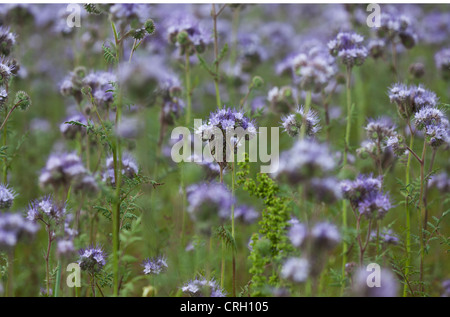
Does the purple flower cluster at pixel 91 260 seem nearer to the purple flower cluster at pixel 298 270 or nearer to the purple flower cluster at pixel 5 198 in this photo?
the purple flower cluster at pixel 5 198

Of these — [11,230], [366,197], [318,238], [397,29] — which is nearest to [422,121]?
[366,197]

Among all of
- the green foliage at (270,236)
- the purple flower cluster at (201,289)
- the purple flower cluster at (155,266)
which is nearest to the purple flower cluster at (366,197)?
the green foliage at (270,236)

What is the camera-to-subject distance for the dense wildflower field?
203 centimetres

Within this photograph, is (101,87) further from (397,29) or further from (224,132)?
(397,29)

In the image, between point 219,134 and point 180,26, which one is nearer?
point 219,134

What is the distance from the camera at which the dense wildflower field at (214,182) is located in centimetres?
203

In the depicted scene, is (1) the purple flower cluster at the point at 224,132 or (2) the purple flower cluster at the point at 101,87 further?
(2) the purple flower cluster at the point at 101,87

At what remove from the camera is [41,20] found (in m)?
6.76

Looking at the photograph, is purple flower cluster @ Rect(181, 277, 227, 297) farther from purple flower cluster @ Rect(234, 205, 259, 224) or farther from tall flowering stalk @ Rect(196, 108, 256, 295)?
purple flower cluster @ Rect(234, 205, 259, 224)

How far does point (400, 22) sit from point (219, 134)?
87.6 inches

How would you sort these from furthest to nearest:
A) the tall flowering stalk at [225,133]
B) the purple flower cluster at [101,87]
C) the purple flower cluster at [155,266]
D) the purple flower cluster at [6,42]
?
the purple flower cluster at [101,87] → the purple flower cluster at [6,42] → the purple flower cluster at [155,266] → the tall flowering stalk at [225,133]

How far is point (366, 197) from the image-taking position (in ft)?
7.54
